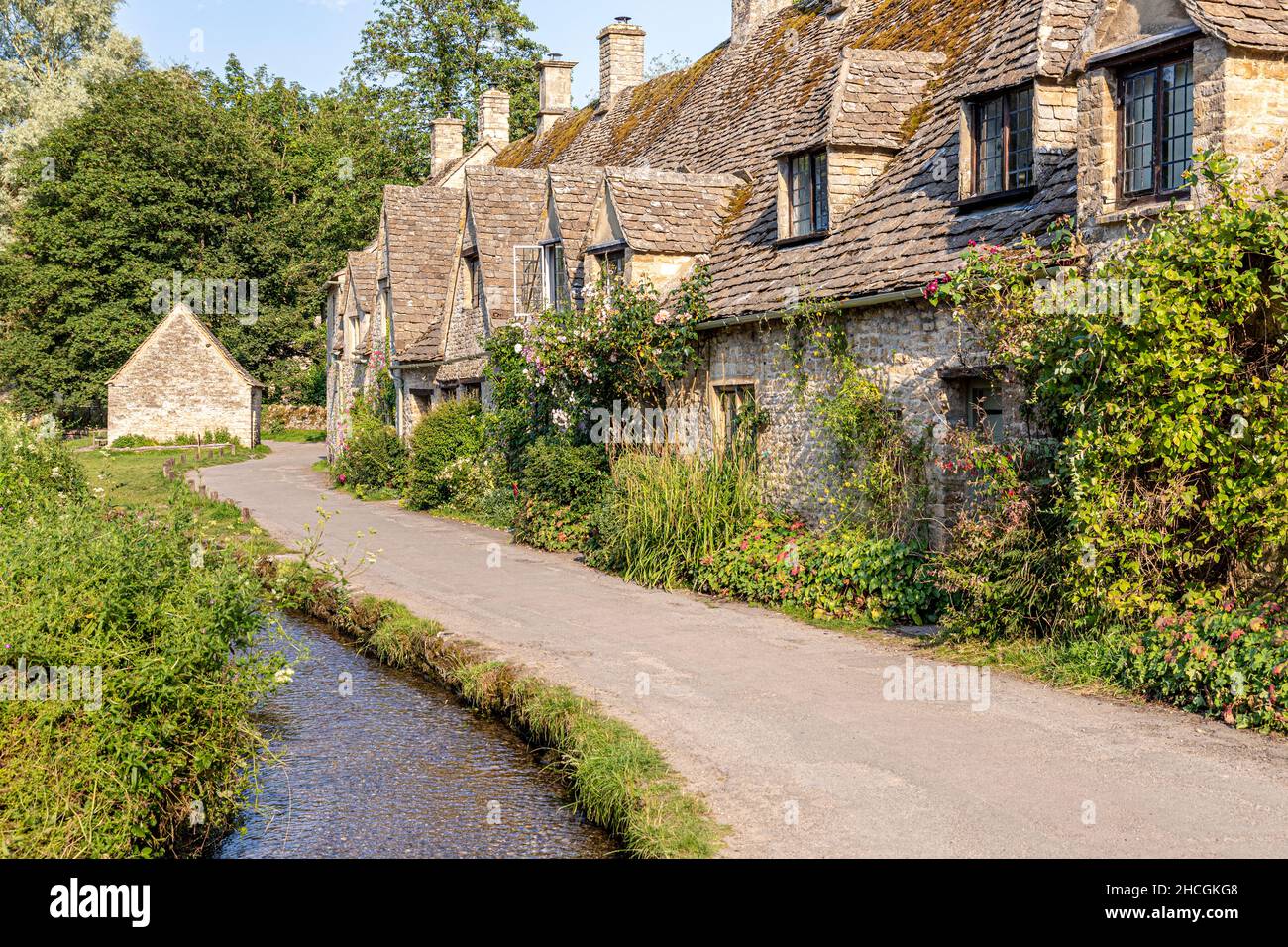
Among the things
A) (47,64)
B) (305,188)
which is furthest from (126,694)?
(305,188)

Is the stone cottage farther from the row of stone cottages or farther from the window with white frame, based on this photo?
the window with white frame

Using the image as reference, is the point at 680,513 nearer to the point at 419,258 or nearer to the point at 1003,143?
the point at 1003,143

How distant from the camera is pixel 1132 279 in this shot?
9.51 metres

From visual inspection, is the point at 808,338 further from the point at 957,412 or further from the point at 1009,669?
the point at 1009,669

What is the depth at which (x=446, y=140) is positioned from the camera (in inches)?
1656

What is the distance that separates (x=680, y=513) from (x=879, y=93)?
20.0ft

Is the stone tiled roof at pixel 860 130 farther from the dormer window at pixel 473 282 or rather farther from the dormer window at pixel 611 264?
the dormer window at pixel 473 282

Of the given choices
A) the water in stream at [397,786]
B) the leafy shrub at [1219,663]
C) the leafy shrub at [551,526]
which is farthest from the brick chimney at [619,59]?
the leafy shrub at [1219,663]

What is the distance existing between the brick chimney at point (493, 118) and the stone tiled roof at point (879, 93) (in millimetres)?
25052

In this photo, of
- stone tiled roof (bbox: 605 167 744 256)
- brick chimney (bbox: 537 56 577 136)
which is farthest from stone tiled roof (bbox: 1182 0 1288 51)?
brick chimney (bbox: 537 56 577 136)

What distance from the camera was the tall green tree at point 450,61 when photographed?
5078 centimetres

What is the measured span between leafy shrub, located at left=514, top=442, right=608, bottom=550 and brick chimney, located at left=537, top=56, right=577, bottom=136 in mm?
19455
